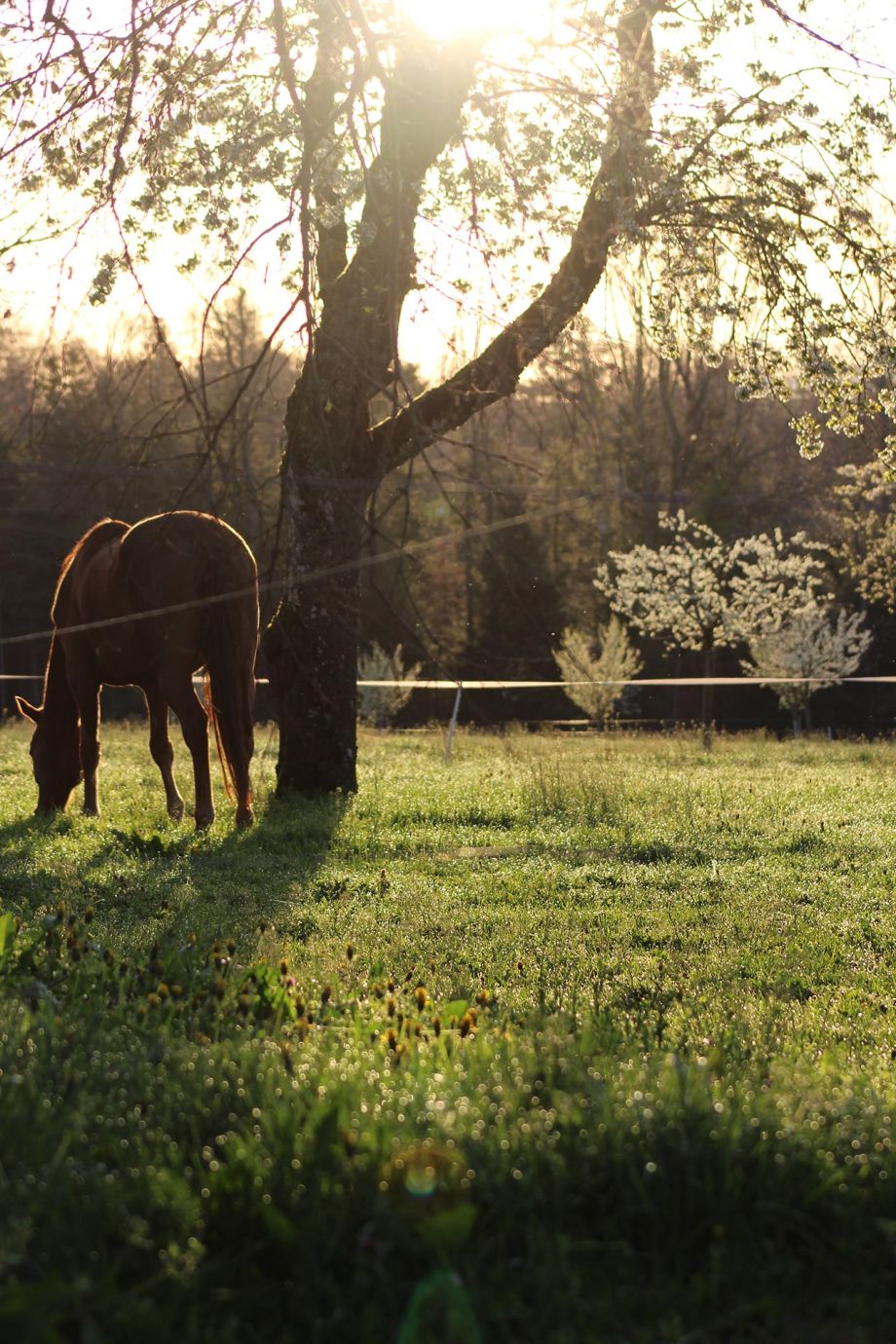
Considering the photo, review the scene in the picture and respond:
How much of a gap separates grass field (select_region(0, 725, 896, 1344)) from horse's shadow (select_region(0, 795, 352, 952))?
11 cm

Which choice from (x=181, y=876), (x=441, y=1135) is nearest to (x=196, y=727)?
(x=181, y=876)

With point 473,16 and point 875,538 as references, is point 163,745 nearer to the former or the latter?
point 473,16

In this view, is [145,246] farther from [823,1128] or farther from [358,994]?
[823,1128]

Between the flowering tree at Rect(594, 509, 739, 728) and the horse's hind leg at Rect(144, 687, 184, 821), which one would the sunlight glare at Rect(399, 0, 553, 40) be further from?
the flowering tree at Rect(594, 509, 739, 728)

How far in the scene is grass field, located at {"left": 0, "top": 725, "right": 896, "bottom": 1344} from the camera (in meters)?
3.04

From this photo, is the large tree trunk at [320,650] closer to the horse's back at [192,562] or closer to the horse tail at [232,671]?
the horse tail at [232,671]

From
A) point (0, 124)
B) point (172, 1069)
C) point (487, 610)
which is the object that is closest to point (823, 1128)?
point (172, 1069)

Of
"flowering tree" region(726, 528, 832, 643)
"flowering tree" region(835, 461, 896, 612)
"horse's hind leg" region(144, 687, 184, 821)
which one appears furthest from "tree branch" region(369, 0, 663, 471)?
"flowering tree" region(726, 528, 832, 643)

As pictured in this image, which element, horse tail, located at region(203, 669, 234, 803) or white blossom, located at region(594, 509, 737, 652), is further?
white blossom, located at region(594, 509, 737, 652)

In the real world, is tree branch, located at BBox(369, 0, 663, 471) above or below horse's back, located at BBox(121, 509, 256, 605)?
above

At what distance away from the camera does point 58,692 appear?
12.9 meters

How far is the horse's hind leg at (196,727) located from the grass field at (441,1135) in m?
3.83

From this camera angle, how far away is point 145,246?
881 cm

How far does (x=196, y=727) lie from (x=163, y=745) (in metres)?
1.28
